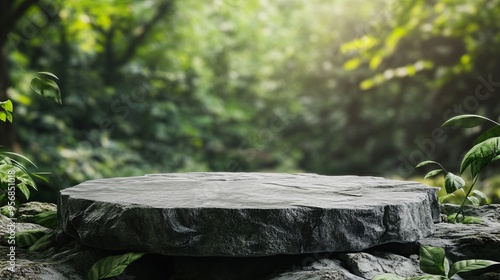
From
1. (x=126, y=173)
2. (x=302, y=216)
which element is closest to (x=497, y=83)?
(x=126, y=173)

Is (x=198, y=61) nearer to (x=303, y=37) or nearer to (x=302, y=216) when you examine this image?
(x=303, y=37)

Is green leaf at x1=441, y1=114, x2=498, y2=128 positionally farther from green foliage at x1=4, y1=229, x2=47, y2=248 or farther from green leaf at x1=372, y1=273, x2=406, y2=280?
green foliage at x1=4, y1=229, x2=47, y2=248

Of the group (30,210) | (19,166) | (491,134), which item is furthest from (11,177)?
(491,134)

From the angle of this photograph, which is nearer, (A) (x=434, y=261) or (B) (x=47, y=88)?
(A) (x=434, y=261)

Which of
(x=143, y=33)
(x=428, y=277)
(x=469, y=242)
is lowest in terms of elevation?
(x=428, y=277)

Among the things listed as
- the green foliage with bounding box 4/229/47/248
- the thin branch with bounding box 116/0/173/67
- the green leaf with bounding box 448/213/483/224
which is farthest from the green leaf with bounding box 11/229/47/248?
the thin branch with bounding box 116/0/173/67

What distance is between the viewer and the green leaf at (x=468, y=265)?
79.3 inches

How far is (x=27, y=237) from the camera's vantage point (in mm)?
2459

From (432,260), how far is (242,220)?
0.65m

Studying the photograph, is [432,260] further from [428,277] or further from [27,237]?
[27,237]

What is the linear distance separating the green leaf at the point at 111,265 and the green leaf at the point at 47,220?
68cm

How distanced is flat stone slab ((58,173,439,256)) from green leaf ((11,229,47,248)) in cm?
18

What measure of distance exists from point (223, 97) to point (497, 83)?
613 cm

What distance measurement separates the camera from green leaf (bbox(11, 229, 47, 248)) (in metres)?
2.43
